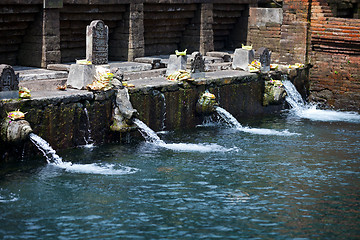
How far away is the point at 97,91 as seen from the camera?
1262 centimetres

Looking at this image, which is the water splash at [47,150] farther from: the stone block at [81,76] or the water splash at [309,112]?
the water splash at [309,112]

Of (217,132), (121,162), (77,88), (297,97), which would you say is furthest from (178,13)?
(121,162)

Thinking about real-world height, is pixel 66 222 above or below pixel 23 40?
below

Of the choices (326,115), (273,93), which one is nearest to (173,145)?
(273,93)

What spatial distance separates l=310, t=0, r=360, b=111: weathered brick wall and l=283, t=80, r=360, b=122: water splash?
558mm

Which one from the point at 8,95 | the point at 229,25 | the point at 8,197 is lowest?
the point at 8,197

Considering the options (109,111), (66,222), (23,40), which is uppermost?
(23,40)

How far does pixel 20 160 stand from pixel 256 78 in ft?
25.0

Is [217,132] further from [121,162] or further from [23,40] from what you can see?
[23,40]

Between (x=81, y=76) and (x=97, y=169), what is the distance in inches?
98.9

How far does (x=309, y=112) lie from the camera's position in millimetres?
17797

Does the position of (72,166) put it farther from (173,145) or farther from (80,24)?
(80,24)

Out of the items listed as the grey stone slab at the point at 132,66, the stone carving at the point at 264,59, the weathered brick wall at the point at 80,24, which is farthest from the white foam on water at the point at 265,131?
the weathered brick wall at the point at 80,24

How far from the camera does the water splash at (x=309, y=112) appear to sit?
1672cm
